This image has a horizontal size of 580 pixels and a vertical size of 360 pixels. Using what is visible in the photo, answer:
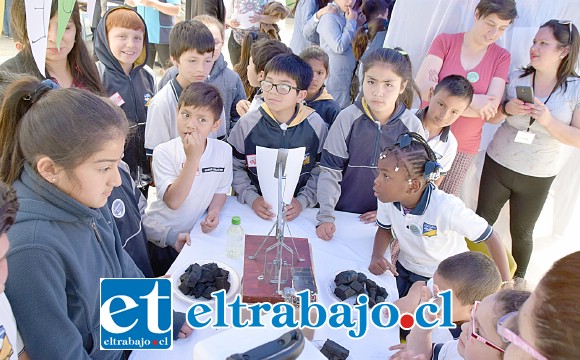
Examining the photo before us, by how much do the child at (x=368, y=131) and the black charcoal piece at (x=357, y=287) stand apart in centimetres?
68

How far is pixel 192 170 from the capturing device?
1.93 m

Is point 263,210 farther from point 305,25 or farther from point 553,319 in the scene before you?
point 305,25

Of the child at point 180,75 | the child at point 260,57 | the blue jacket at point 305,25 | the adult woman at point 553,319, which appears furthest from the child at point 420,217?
the blue jacket at point 305,25

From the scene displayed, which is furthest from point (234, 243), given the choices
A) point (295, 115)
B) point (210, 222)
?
point (295, 115)

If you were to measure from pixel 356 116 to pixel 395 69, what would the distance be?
1.02 ft

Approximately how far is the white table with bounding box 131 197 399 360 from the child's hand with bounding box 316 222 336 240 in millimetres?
23

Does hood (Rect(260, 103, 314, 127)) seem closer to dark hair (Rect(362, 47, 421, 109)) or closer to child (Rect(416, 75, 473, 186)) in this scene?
dark hair (Rect(362, 47, 421, 109))

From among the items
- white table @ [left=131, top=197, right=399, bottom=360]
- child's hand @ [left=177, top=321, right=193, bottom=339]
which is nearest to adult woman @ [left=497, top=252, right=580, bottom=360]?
white table @ [left=131, top=197, right=399, bottom=360]

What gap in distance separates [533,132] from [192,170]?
2.07m

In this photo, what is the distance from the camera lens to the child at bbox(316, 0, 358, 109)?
158 inches

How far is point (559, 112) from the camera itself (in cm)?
252

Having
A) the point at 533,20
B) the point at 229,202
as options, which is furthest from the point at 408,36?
the point at 229,202

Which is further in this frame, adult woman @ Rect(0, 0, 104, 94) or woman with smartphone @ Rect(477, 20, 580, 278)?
woman with smartphone @ Rect(477, 20, 580, 278)

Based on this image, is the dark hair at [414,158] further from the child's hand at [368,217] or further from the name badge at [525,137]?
the name badge at [525,137]
